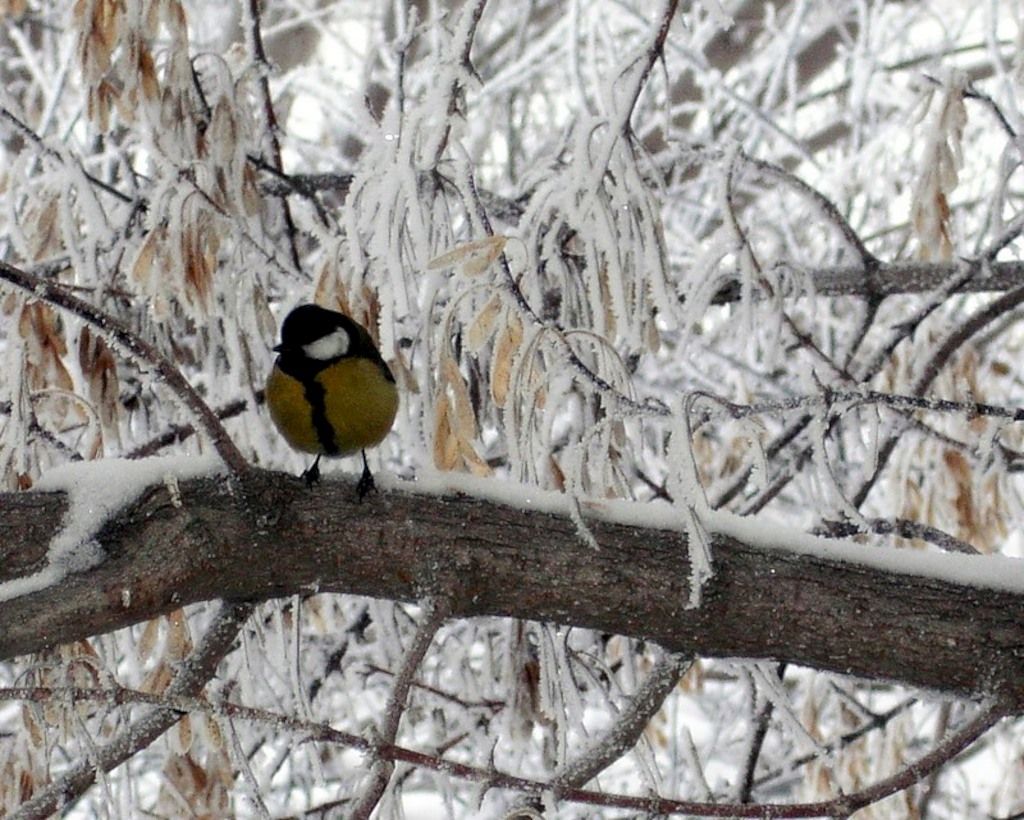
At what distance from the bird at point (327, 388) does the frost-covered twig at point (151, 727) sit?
19.6 inches

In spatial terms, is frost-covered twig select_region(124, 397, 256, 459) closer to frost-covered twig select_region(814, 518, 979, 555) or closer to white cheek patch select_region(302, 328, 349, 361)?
white cheek patch select_region(302, 328, 349, 361)

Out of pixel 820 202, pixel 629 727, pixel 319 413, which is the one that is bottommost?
pixel 629 727

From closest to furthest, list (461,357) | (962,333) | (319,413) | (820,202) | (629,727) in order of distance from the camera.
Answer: (629,727)
(319,413)
(461,357)
(962,333)
(820,202)

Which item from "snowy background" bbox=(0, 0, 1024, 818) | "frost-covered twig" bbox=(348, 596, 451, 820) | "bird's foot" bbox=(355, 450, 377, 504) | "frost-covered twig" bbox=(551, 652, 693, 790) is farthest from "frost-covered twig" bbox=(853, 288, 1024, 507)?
"frost-covered twig" bbox=(348, 596, 451, 820)

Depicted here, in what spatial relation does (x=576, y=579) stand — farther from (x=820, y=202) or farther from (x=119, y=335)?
(x=820, y=202)

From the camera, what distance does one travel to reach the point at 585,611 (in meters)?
1.81

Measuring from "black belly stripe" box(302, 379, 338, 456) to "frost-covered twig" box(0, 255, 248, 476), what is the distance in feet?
1.60

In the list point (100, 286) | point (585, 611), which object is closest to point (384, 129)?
point (100, 286)

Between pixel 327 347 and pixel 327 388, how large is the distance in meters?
0.07

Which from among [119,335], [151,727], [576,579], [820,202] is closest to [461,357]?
[576,579]

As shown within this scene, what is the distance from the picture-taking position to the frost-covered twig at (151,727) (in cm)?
161

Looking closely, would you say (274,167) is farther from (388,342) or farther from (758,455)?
(758,455)

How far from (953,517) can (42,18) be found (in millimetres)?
4344

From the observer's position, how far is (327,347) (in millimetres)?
2225
